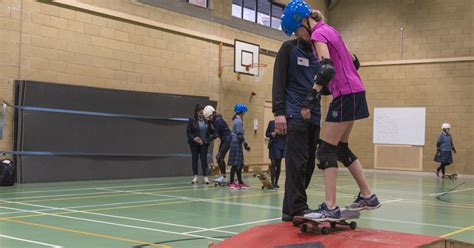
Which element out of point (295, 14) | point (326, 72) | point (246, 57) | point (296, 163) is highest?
point (246, 57)

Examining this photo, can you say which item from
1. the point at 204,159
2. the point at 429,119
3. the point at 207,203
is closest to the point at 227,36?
the point at 204,159

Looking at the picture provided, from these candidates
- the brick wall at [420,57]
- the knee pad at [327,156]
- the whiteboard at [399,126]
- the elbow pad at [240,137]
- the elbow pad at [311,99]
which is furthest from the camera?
the whiteboard at [399,126]

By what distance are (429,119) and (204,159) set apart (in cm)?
1320

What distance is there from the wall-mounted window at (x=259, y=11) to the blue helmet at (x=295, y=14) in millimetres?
16455

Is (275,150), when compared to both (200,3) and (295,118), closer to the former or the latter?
(295,118)

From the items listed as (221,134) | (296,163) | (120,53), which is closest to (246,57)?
(120,53)

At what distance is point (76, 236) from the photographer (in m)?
6.34

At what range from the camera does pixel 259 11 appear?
884 inches

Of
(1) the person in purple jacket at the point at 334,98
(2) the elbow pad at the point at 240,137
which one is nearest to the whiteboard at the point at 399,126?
(2) the elbow pad at the point at 240,137

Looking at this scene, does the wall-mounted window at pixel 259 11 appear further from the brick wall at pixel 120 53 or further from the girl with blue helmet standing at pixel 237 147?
the girl with blue helmet standing at pixel 237 147

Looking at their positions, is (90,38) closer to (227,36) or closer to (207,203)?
(227,36)

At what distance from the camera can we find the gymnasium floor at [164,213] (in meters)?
6.35

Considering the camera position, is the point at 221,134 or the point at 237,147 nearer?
the point at 237,147

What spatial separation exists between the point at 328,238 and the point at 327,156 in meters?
0.79
